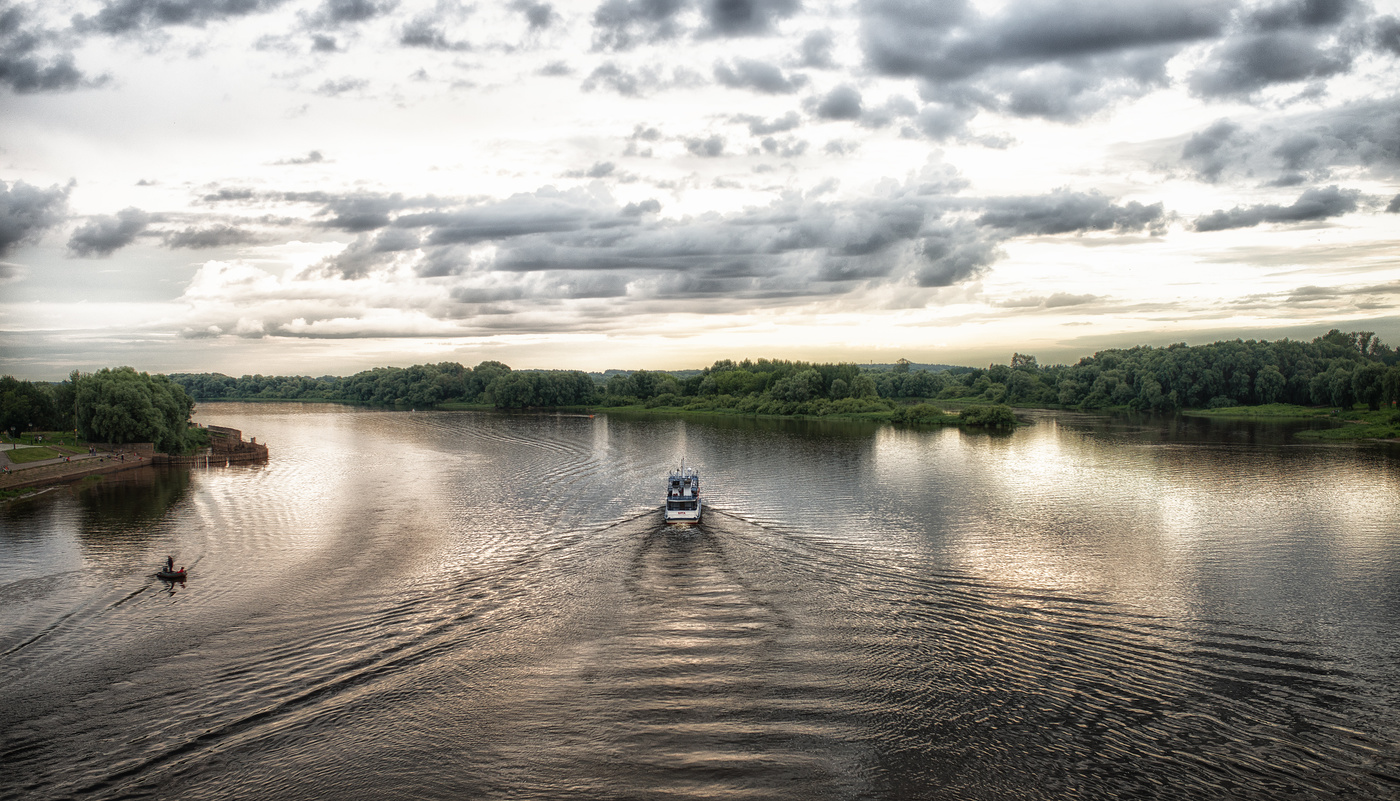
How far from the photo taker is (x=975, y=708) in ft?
55.4

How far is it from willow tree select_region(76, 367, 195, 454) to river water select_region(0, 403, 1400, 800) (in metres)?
22.8

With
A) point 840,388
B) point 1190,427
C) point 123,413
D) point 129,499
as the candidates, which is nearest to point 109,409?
point 123,413

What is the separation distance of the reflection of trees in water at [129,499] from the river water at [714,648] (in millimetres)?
473

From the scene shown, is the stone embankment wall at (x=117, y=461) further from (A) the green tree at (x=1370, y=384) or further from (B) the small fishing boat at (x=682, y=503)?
(A) the green tree at (x=1370, y=384)

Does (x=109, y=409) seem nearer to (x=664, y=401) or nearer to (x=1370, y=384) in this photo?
(x=664, y=401)

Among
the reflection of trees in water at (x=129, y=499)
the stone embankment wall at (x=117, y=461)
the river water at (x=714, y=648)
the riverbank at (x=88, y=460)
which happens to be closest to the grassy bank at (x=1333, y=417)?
the river water at (x=714, y=648)

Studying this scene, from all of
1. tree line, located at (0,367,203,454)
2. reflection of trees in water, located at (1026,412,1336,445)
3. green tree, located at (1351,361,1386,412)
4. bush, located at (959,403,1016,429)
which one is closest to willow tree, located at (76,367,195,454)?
tree line, located at (0,367,203,454)

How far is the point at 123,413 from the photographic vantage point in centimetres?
6128

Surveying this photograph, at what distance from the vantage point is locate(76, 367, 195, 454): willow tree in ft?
201

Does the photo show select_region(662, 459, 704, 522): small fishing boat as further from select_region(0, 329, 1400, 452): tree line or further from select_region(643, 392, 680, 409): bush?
select_region(643, 392, 680, 409): bush

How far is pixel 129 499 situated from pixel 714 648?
4388 centimetres

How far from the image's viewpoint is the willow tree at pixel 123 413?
2409 inches

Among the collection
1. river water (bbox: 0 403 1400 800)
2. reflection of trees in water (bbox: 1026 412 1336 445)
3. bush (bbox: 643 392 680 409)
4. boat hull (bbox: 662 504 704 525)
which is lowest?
river water (bbox: 0 403 1400 800)

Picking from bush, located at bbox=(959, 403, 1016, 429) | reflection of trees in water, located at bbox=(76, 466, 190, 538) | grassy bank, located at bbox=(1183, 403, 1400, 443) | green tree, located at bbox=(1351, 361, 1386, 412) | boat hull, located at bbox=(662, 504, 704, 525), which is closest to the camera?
boat hull, located at bbox=(662, 504, 704, 525)
